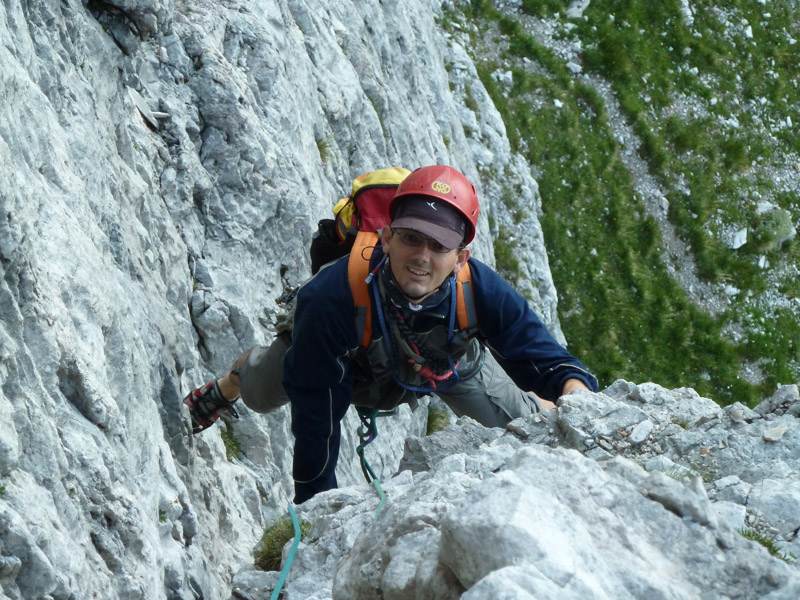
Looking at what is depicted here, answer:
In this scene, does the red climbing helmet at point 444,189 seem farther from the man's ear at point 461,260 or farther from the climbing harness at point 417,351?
the climbing harness at point 417,351

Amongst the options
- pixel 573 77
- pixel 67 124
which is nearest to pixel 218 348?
pixel 67 124

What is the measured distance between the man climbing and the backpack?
0.08ft

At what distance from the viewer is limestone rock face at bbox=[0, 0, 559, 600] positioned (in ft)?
15.2

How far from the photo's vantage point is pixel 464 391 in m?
7.91

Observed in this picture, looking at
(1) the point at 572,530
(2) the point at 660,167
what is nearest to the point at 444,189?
(1) the point at 572,530

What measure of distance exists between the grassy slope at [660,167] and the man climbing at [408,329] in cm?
1299

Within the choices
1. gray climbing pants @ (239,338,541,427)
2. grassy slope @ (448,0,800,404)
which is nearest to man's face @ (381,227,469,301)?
gray climbing pants @ (239,338,541,427)

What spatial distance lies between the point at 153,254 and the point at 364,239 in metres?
2.48

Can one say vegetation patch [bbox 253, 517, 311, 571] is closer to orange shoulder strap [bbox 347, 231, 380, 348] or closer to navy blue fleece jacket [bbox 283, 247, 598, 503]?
navy blue fleece jacket [bbox 283, 247, 598, 503]

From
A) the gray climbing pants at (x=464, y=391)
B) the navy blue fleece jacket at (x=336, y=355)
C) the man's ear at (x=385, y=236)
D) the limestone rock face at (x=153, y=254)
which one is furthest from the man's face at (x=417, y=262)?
the limestone rock face at (x=153, y=254)

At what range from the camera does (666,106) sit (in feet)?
75.2

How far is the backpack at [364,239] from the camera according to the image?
6609 millimetres

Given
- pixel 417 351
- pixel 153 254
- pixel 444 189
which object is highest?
pixel 153 254

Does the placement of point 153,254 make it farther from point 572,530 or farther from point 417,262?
point 572,530
